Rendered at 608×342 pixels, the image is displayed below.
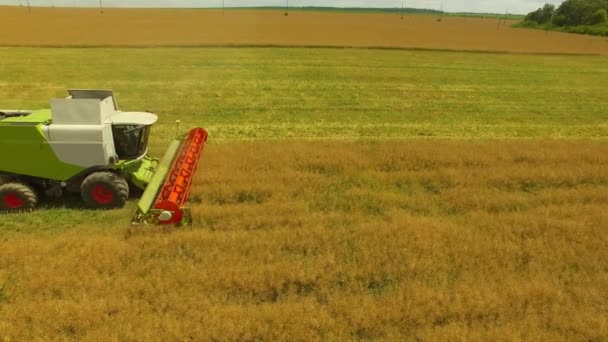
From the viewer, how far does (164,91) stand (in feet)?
53.5

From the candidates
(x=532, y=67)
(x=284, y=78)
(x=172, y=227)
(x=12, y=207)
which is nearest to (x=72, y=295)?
(x=172, y=227)

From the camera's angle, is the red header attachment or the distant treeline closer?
the red header attachment

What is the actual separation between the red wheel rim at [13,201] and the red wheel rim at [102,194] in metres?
Answer: 1.11

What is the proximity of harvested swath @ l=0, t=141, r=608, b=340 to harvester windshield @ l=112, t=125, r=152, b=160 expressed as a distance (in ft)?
3.60

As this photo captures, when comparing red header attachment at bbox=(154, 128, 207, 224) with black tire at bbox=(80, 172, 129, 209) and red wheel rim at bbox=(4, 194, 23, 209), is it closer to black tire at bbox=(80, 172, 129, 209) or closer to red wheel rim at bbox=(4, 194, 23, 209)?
black tire at bbox=(80, 172, 129, 209)

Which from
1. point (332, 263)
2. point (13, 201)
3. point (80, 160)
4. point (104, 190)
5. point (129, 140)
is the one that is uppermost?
point (129, 140)

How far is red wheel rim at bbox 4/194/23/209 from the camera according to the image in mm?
7195

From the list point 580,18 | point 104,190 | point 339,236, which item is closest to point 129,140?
point 104,190

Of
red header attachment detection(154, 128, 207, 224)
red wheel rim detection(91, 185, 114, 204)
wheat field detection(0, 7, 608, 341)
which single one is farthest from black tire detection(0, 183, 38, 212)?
red header attachment detection(154, 128, 207, 224)

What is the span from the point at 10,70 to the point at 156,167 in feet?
48.0

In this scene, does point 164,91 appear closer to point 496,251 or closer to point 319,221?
point 319,221

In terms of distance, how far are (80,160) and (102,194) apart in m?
0.63

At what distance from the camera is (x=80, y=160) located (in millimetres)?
7309

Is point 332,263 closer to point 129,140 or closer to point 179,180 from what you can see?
point 179,180
